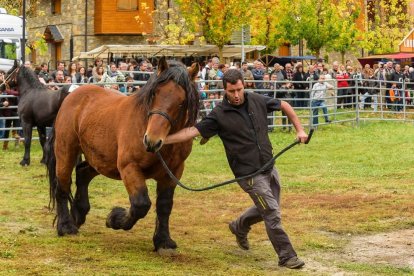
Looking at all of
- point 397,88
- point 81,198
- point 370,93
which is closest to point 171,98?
point 81,198

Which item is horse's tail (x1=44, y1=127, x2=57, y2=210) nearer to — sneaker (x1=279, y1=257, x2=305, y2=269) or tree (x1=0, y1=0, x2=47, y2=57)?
sneaker (x1=279, y1=257, x2=305, y2=269)

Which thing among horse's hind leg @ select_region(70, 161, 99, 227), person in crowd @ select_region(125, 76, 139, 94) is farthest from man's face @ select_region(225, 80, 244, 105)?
person in crowd @ select_region(125, 76, 139, 94)

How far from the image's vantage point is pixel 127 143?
359 inches

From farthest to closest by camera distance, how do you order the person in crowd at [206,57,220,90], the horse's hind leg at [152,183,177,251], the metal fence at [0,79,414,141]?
the person in crowd at [206,57,220,90]
the metal fence at [0,79,414,141]
the horse's hind leg at [152,183,177,251]

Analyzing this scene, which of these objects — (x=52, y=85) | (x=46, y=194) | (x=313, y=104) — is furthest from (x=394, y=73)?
(x=46, y=194)

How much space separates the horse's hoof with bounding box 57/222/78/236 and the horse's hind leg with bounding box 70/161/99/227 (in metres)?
0.27

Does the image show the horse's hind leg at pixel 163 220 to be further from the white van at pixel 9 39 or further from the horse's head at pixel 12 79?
the white van at pixel 9 39

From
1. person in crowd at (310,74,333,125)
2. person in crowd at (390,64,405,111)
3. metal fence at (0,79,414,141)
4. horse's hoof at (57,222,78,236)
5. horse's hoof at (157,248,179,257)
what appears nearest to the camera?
horse's hoof at (157,248,179,257)

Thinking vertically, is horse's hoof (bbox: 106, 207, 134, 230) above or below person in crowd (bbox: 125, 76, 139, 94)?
below

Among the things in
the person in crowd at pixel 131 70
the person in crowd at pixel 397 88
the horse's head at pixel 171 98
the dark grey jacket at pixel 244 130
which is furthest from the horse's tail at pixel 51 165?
the person in crowd at pixel 397 88

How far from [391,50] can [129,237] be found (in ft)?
139

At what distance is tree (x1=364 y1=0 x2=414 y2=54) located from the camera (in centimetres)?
5025

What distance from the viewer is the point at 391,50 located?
51.1m

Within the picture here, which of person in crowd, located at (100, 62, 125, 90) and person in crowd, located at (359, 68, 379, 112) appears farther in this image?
person in crowd, located at (359, 68, 379, 112)
